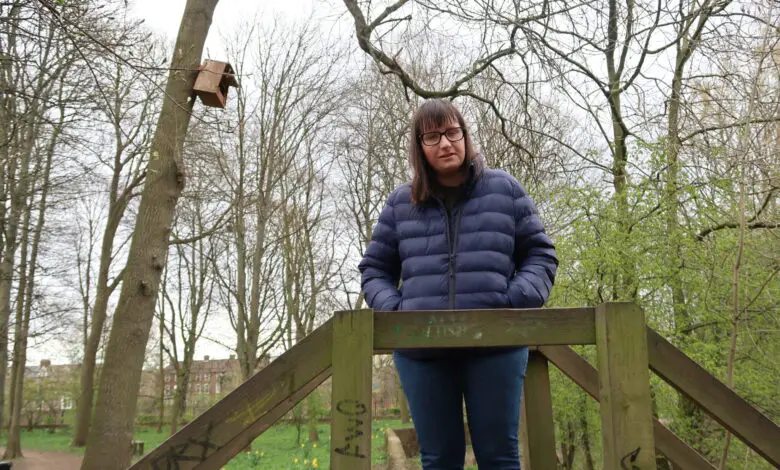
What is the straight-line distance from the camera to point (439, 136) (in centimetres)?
243

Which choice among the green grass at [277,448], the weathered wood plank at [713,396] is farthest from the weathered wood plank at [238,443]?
the green grass at [277,448]

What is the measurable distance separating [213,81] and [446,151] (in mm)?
4573

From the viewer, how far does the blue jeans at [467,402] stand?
218cm

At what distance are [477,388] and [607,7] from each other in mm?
3637

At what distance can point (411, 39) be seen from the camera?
232 inches

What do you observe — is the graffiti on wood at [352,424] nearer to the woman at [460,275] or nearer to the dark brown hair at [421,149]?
the woman at [460,275]

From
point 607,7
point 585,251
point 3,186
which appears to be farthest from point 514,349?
point 3,186

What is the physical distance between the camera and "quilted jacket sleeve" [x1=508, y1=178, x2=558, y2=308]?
2.25 meters

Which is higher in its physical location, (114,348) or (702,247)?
(702,247)

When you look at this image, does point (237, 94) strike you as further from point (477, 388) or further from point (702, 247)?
point (477, 388)

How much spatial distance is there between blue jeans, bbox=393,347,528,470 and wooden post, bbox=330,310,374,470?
274mm

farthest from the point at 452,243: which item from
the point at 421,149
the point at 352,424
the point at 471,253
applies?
the point at 352,424

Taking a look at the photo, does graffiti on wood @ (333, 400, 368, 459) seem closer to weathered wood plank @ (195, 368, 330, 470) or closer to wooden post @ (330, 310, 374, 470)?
wooden post @ (330, 310, 374, 470)

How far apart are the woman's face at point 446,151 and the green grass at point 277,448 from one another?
85.2 inches
